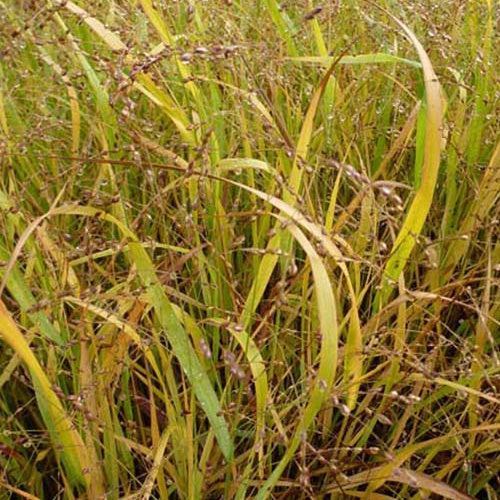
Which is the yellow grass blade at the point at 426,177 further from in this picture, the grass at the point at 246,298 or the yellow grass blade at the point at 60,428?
the yellow grass blade at the point at 60,428

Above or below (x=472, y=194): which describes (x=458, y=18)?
above

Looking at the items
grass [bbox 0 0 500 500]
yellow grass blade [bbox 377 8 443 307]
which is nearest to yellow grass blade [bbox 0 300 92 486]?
grass [bbox 0 0 500 500]

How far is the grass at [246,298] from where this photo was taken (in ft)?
2.99

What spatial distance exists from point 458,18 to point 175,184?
0.67 m

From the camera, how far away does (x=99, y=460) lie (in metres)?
0.97

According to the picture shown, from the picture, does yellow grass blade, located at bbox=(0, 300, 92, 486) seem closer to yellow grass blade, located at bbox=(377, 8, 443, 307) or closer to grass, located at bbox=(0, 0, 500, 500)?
grass, located at bbox=(0, 0, 500, 500)

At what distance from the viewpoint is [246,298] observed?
1106mm

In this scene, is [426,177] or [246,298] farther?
[246,298]

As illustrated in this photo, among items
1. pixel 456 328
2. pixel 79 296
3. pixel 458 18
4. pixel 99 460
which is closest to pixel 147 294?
pixel 79 296

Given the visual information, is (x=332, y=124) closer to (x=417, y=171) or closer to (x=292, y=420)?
(x=417, y=171)

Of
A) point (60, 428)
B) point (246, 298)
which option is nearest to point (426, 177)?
point (246, 298)

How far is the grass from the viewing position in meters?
0.91

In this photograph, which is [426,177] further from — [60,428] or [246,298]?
[60,428]

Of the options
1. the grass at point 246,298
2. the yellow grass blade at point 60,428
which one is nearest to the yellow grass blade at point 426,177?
the grass at point 246,298
